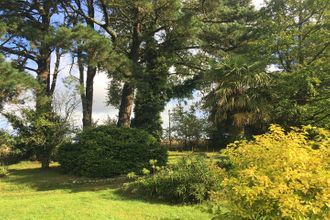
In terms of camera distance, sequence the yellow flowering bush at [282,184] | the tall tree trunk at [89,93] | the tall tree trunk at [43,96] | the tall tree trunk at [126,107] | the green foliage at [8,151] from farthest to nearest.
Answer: the tall tree trunk at [126,107], the tall tree trunk at [89,93], the tall tree trunk at [43,96], the green foliage at [8,151], the yellow flowering bush at [282,184]

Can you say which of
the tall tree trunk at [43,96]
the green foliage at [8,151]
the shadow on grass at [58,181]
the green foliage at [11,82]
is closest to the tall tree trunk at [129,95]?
the tall tree trunk at [43,96]

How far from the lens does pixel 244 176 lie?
181 inches

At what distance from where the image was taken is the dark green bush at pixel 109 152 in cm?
1432

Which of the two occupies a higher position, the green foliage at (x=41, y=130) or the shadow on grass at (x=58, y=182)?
the green foliage at (x=41, y=130)

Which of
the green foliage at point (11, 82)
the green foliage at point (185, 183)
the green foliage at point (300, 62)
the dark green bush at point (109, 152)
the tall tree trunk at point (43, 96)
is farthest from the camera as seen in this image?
the tall tree trunk at point (43, 96)

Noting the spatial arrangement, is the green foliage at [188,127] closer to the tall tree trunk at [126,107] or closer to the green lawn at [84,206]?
the tall tree trunk at [126,107]

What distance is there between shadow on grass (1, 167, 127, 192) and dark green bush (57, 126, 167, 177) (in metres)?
0.46

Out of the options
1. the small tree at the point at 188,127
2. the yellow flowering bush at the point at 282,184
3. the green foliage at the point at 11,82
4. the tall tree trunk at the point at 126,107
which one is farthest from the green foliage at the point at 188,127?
the yellow flowering bush at the point at 282,184

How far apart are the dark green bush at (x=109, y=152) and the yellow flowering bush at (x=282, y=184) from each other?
32.3ft

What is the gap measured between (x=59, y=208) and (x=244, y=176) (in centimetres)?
500

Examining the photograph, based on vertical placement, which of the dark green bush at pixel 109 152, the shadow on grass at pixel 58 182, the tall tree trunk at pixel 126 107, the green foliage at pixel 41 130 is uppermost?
the tall tree trunk at pixel 126 107

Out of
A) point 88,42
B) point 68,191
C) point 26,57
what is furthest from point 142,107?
point 68,191

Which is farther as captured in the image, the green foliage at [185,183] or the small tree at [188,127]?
the small tree at [188,127]

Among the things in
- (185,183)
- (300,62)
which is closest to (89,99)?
(300,62)
